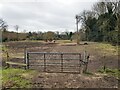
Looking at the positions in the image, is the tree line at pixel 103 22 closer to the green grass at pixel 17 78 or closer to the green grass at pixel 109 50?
the green grass at pixel 109 50

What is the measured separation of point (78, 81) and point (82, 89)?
3.43ft

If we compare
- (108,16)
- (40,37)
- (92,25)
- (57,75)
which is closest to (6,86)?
(57,75)

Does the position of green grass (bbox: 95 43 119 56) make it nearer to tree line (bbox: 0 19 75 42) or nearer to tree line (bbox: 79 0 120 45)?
tree line (bbox: 79 0 120 45)

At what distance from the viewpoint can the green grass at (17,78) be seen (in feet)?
34.6

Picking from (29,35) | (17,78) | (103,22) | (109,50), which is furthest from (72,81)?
(29,35)

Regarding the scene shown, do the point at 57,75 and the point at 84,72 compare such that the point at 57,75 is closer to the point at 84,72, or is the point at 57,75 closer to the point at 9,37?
the point at 84,72

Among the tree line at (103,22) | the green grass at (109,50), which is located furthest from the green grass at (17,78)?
the tree line at (103,22)

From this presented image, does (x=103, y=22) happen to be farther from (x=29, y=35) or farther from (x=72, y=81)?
(x=72, y=81)

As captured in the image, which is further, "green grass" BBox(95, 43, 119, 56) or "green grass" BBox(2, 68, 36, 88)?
"green grass" BBox(95, 43, 119, 56)

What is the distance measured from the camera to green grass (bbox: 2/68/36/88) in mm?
10547

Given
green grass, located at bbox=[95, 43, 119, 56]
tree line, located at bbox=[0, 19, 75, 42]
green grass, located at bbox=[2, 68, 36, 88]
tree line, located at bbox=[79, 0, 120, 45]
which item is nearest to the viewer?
green grass, located at bbox=[2, 68, 36, 88]

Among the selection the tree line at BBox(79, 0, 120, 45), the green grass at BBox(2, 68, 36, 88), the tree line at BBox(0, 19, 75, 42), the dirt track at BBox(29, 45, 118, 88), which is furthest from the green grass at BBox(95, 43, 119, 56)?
the tree line at BBox(0, 19, 75, 42)

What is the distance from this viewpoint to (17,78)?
11.5m

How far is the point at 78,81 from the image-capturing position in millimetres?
11391
